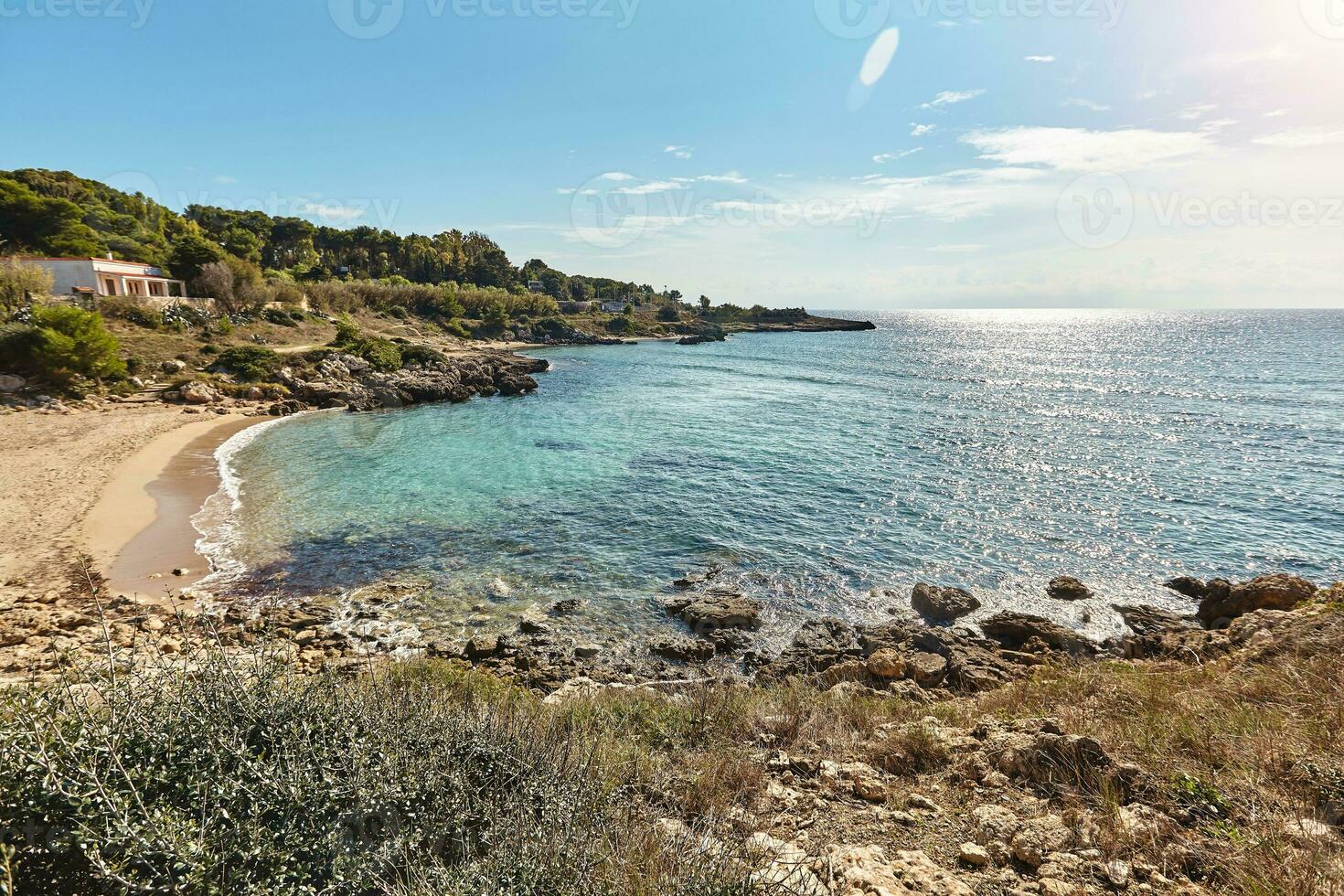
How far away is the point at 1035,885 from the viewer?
434 cm

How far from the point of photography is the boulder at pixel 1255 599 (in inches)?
531

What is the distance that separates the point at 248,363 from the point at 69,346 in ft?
33.7

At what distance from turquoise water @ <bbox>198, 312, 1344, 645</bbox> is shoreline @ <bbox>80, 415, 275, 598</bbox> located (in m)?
0.97

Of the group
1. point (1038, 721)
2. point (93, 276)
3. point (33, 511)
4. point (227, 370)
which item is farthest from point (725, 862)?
point (93, 276)

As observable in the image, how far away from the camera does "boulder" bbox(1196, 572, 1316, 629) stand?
44.2 feet

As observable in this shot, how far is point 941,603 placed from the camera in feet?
46.5

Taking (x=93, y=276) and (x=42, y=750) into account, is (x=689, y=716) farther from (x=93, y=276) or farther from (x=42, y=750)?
(x=93, y=276)

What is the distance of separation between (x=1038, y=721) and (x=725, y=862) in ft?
16.3

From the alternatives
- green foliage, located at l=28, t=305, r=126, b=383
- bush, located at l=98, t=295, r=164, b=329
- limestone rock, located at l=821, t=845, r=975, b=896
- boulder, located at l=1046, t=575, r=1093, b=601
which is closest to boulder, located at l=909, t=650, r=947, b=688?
boulder, located at l=1046, t=575, r=1093, b=601

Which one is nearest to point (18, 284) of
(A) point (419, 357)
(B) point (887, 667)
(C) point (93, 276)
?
(C) point (93, 276)

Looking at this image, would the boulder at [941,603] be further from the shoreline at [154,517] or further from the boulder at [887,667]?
the shoreline at [154,517]

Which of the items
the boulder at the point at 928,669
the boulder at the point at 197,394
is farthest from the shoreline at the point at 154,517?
the boulder at the point at 928,669

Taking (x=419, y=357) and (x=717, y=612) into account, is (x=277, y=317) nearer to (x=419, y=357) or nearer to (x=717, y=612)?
(x=419, y=357)

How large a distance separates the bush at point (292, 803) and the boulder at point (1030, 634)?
38.0 ft
